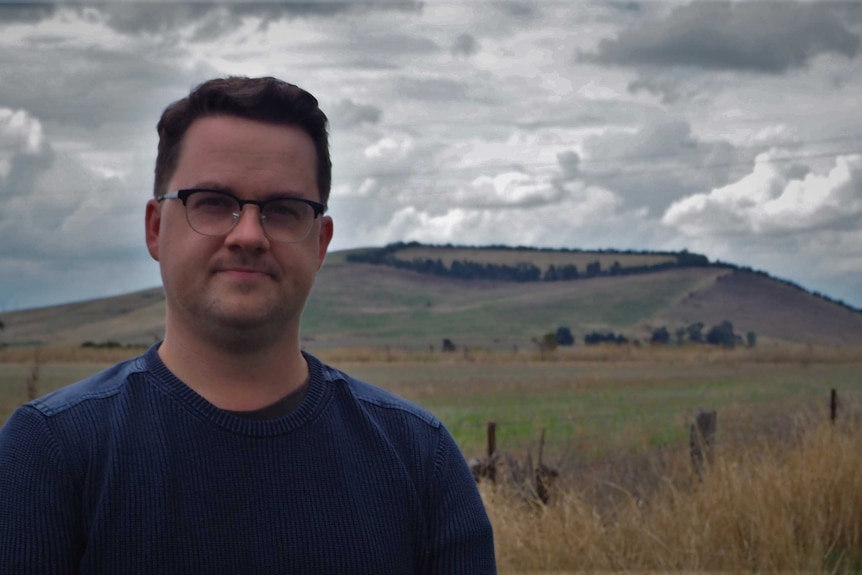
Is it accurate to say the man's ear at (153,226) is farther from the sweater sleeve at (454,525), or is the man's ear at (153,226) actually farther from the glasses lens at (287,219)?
the sweater sleeve at (454,525)

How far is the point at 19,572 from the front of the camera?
2010mm

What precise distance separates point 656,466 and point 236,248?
9.70m

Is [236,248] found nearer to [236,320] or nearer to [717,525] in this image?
[236,320]

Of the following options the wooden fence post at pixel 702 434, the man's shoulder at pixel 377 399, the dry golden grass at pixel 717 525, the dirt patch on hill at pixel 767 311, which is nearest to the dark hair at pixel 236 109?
the man's shoulder at pixel 377 399

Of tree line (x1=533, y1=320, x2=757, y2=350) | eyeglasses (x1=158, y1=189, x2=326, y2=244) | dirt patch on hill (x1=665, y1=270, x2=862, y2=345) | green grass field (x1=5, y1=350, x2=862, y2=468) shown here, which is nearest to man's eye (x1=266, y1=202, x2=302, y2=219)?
eyeglasses (x1=158, y1=189, x2=326, y2=244)

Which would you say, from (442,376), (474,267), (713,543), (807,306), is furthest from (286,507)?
(474,267)

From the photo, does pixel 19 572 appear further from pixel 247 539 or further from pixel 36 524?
pixel 247 539

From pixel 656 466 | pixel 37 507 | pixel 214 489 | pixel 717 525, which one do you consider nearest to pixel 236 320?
pixel 214 489

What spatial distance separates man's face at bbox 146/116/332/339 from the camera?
7.50ft

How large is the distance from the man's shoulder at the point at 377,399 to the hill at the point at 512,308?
3027 inches

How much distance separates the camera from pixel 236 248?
7.54ft

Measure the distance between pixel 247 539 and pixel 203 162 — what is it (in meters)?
0.80

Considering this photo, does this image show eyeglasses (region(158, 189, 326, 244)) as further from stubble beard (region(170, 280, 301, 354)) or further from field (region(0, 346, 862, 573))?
field (region(0, 346, 862, 573))

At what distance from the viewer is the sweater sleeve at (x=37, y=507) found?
2021 mm
